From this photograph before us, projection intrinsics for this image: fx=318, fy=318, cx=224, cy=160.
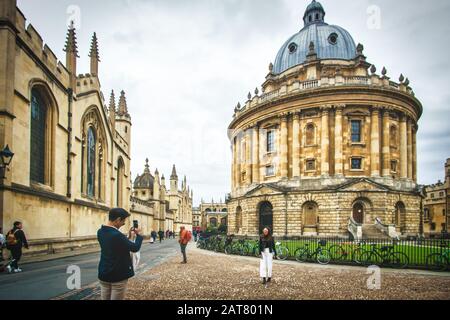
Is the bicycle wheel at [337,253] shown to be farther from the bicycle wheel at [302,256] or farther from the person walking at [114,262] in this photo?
the person walking at [114,262]

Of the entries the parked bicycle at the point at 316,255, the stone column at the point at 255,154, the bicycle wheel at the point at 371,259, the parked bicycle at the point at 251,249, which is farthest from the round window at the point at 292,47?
the bicycle wheel at the point at 371,259

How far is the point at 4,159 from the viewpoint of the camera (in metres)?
12.1

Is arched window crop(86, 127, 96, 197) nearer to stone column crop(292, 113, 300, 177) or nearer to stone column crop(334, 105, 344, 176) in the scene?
stone column crop(292, 113, 300, 177)

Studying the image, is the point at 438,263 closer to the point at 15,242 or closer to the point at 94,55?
the point at 15,242

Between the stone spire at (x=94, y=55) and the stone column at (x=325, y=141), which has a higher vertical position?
the stone spire at (x=94, y=55)

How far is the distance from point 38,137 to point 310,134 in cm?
2628

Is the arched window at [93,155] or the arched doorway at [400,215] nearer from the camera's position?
the arched window at [93,155]

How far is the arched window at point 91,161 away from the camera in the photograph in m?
25.5

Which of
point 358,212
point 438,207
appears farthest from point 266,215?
point 438,207

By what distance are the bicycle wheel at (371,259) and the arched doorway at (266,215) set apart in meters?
21.3

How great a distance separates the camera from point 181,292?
26.1ft

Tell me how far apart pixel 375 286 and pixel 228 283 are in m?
4.13

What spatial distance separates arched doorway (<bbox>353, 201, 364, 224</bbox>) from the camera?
3167cm
